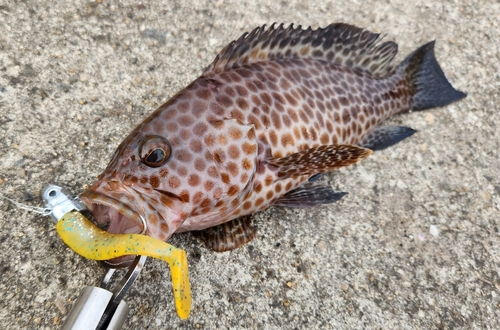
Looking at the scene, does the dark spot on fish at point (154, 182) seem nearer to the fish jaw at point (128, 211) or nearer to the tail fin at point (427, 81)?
the fish jaw at point (128, 211)

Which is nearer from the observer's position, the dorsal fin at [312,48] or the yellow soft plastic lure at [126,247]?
the yellow soft plastic lure at [126,247]

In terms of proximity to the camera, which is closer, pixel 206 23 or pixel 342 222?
pixel 342 222

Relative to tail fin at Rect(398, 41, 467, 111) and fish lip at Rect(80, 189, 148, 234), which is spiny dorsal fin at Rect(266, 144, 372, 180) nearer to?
fish lip at Rect(80, 189, 148, 234)

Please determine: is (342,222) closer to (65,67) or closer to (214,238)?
(214,238)

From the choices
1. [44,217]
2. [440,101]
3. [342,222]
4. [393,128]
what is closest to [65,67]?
[44,217]

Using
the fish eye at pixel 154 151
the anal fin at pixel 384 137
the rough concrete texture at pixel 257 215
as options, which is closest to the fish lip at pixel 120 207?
the fish eye at pixel 154 151
